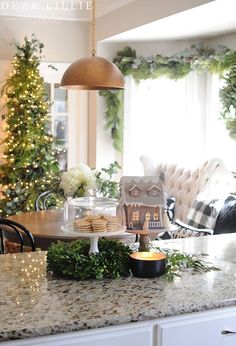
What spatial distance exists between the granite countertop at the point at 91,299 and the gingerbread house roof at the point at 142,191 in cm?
27

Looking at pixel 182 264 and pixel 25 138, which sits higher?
pixel 25 138

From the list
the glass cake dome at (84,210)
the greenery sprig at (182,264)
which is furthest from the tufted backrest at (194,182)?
the glass cake dome at (84,210)

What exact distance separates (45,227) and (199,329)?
2336 millimetres

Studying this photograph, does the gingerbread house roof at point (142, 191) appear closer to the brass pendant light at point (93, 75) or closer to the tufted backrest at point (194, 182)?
the brass pendant light at point (93, 75)

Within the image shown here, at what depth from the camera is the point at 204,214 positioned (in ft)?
15.5

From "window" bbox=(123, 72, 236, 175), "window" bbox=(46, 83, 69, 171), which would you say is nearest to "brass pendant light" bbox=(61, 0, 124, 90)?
"window" bbox=(123, 72, 236, 175)

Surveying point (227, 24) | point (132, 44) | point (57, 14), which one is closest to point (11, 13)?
point (57, 14)

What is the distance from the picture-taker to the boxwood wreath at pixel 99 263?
1831mm

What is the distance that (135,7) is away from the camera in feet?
18.2

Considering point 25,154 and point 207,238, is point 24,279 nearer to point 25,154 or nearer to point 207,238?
point 207,238

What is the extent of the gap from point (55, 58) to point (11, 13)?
0.72m

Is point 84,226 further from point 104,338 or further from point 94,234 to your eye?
point 104,338

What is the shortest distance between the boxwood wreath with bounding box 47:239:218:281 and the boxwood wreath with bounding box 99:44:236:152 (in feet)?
11.8

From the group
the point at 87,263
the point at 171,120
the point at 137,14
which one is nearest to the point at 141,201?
the point at 87,263
